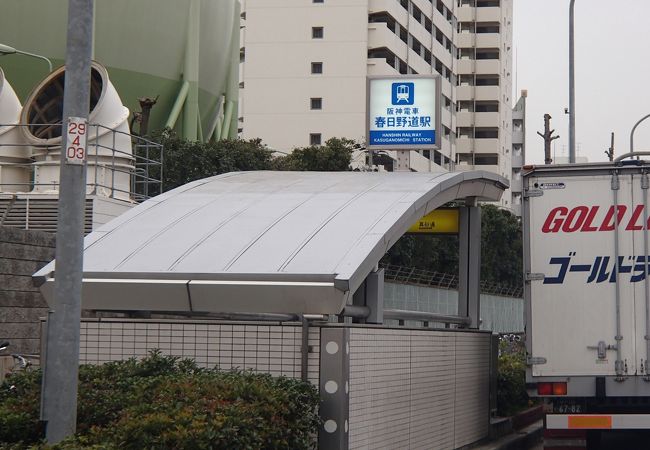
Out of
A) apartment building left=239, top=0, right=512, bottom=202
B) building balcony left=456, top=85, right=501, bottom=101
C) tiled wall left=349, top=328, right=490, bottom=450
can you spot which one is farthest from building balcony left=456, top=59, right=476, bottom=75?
tiled wall left=349, top=328, right=490, bottom=450

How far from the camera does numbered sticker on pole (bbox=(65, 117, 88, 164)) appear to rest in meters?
8.41

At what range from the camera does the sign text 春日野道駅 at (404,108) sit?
25469 millimetres

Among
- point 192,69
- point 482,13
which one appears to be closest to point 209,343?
point 192,69

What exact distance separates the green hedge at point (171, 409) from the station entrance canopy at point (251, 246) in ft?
2.87

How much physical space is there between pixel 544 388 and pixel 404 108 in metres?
13.8

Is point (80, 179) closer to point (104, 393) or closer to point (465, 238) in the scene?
point (104, 393)

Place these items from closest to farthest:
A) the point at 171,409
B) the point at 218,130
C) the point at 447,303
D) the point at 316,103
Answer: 1. the point at 171,409
2. the point at 447,303
3. the point at 218,130
4. the point at 316,103

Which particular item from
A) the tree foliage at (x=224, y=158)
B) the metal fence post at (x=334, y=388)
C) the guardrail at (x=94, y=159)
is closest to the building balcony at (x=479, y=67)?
the tree foliage at (x=224, y=158)

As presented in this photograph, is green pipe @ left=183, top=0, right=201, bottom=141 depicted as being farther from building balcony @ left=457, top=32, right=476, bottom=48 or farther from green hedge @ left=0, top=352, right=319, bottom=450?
building balcony @ left=457, top=32, right=476, bottom=48

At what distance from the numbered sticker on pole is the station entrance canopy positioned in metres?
2.74

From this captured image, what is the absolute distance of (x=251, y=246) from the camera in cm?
1173

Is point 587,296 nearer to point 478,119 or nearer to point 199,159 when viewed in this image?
point 199,159

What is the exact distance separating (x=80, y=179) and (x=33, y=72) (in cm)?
3182

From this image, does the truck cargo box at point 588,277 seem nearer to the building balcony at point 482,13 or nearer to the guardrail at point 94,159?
the guardrail at point 94,159
